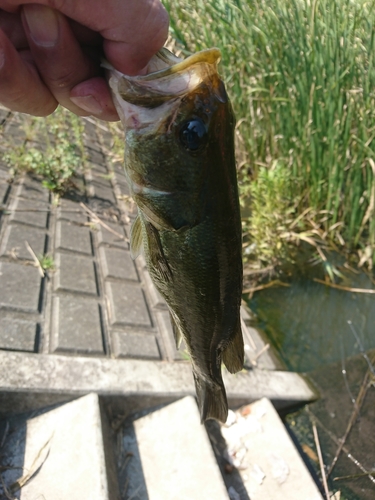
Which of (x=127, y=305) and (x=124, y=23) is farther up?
(x=124, y=23)

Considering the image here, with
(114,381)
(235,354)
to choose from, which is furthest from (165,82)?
(114,381)

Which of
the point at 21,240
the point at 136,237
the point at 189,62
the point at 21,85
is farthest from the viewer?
the point at 21,240

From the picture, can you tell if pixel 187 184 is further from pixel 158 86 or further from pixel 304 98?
pixel 304 98

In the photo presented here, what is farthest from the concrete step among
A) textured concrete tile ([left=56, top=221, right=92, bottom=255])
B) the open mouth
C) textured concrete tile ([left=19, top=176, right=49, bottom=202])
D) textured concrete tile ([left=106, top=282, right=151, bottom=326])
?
textured concrete tile ([left=19, top=176, right=49, bottom=202])

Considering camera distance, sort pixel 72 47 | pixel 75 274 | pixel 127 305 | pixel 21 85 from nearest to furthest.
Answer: pixel 72 47, pixel 21 85, pixel 127 305, pixel 75 274

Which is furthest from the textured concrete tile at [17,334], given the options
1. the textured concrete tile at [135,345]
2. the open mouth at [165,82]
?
the open mouth at [165,82]

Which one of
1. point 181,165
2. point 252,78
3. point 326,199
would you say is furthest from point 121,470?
point 252,78

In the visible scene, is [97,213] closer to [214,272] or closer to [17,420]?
[17,420]
